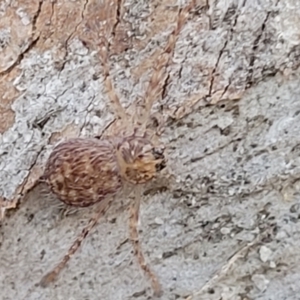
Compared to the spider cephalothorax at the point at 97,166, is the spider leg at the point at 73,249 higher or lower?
lower

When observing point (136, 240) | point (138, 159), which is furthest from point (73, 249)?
point (138, 159)

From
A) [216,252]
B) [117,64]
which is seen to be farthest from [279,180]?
[117,64]

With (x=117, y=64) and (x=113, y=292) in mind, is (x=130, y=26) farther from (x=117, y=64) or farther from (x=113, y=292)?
(x=113, y=292)

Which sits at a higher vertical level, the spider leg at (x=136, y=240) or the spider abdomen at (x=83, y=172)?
the spider abdomen at (x=83, y=172)

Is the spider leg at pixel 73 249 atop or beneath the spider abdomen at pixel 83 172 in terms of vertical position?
beneath

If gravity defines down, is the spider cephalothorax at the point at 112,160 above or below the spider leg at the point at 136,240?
above
